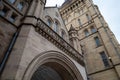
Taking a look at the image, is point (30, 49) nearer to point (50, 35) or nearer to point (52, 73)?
point (50, 35)

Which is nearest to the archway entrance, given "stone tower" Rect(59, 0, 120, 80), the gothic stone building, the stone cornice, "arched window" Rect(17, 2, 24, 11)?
the gothic stone building

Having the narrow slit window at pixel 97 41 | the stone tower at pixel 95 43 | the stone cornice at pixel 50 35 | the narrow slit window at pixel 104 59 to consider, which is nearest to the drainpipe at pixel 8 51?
the stone cornice at pixel 50 35

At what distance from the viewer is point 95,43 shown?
63.6ft

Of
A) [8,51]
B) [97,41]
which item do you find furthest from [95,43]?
[8,51]

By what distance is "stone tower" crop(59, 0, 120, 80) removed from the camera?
50.2 feet

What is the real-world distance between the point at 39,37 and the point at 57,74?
387 centimetres

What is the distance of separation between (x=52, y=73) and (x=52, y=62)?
6.09 ft

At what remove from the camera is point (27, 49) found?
6.91 m

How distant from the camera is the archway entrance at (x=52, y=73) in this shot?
32.1 ft

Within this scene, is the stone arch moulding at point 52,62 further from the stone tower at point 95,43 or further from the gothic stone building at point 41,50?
the stone tower at point 95,43

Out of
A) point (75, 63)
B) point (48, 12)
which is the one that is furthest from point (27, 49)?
point (48, 12)

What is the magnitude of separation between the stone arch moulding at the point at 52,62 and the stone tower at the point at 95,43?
5.53 metres

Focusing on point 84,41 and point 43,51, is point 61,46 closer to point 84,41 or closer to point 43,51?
point 43,51

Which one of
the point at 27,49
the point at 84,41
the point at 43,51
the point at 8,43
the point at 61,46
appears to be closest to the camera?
the point at 27,49
